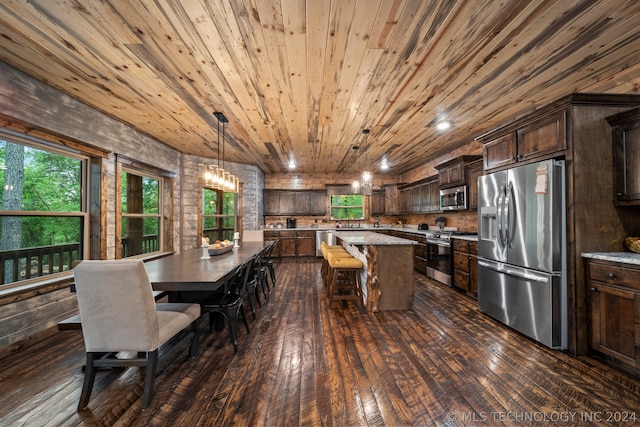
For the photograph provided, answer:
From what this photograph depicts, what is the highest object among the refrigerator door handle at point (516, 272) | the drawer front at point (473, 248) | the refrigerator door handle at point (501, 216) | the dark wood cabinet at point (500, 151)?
the dark wood cabinet at point (500, 151)

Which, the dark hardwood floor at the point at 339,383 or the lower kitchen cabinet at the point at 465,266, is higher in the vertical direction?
the lower kitchen cabinet at the point at 465,266

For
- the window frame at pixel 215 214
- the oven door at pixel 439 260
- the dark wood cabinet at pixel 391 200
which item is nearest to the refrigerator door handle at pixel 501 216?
the oven door at pixel 439 260

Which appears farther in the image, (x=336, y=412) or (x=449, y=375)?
(x=449, y=375)

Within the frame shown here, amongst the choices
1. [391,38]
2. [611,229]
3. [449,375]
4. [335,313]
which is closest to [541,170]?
[611,229]

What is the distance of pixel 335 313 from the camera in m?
3.16

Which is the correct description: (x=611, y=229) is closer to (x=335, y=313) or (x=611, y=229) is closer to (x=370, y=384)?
(x=370, y=384)

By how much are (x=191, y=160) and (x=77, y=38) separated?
11.5ft

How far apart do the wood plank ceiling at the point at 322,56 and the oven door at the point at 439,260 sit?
2.07 m

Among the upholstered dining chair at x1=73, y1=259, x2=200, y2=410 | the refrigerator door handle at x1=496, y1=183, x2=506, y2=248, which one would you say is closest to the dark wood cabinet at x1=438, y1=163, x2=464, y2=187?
the refrigerator door handle at x1=496, y1=183, x2=506, y2=248

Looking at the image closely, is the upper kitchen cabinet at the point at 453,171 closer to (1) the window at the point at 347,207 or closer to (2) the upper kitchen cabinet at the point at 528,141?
(2) the upper kitchen cabinet at the point at 528,141

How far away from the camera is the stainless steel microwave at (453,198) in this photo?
444cm

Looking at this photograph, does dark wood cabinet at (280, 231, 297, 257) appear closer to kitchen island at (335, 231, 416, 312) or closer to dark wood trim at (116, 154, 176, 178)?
dark wood trim at (116, 154, 176, 178)

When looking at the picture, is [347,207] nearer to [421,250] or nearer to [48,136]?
[421,250]

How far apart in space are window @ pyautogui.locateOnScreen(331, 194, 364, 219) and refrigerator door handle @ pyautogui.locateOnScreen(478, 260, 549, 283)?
4.90m
